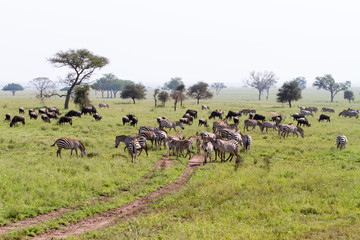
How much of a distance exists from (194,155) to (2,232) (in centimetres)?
1326

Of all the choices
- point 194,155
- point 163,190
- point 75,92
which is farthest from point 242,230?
point 75,92

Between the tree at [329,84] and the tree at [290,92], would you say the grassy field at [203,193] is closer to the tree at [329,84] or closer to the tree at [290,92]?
the tree at [290,92]

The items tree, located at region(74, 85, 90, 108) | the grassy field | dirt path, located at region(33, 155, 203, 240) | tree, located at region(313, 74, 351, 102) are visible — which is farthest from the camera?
tree, located at region(313, 74, 351, 102)

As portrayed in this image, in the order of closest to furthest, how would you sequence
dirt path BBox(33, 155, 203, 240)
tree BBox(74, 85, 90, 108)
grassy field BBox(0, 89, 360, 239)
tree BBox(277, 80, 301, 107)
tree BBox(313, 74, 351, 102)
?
grassy field BBox(0, 89, 360, 239) → dirt path BBox(33, 155, 203, 240) → tree BBox(74, 85, 90, 108) → tree BBox(277, 80, 301, 107) → tree BBox(313, 74, 351, 102)

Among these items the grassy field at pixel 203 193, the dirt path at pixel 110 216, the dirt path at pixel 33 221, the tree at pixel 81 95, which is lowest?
the dirt path at pixel 110 216

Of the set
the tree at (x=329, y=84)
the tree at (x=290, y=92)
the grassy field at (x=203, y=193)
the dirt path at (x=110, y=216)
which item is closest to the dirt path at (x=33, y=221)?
the grassy field at (x=203, y=193)

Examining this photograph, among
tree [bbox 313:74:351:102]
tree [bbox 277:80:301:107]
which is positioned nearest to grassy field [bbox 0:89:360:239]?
tree [bbox 277:80:301:107]

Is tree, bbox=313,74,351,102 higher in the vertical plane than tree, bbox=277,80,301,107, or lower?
higher

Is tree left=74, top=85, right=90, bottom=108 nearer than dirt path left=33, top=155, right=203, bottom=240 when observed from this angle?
No

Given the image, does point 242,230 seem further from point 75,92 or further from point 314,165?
point 75,92

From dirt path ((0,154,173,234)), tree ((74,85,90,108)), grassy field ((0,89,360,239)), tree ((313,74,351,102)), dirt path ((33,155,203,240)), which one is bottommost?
dirt path ((33,155,203,240))

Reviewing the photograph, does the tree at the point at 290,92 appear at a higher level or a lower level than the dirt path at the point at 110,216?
higher

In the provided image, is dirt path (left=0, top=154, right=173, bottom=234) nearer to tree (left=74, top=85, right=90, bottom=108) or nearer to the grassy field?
the grassy field

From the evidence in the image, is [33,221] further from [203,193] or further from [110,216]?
[203,193]
